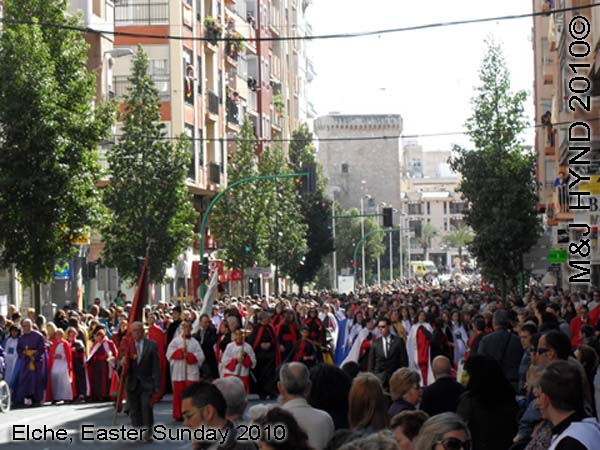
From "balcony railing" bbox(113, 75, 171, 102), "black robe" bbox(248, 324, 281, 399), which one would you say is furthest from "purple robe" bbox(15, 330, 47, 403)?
"balcony railing" bbox(113, 75, 171, 102)

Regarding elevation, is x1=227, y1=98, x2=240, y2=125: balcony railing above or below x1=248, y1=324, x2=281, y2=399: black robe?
above

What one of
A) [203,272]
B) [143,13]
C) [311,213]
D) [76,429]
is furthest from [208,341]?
[311,213]

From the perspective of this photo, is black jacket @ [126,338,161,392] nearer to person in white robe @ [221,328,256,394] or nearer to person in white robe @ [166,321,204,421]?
person in white robe @ [166,321,204,421]

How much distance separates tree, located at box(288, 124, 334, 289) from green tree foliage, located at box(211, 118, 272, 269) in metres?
20.9

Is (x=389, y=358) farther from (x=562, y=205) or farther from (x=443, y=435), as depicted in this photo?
(x=562, y=205)

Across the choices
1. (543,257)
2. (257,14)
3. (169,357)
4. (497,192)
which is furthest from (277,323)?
(257,14)

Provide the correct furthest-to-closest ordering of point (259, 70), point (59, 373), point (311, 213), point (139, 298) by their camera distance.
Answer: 1. point (311, 213)
2. point (259, 70)
3. point (59, 373)
4. point (139, 298)

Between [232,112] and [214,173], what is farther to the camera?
[232,112]

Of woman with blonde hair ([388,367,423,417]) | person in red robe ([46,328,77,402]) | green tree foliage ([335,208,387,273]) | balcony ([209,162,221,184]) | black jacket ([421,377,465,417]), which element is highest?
balcony ([209,162,221,184])

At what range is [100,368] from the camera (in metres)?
27.2

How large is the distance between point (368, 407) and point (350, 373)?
236 inches

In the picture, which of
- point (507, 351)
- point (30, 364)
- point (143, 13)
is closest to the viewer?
point (507, 351)

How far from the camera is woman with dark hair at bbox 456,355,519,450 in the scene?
34.6ft

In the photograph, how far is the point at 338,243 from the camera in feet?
414
